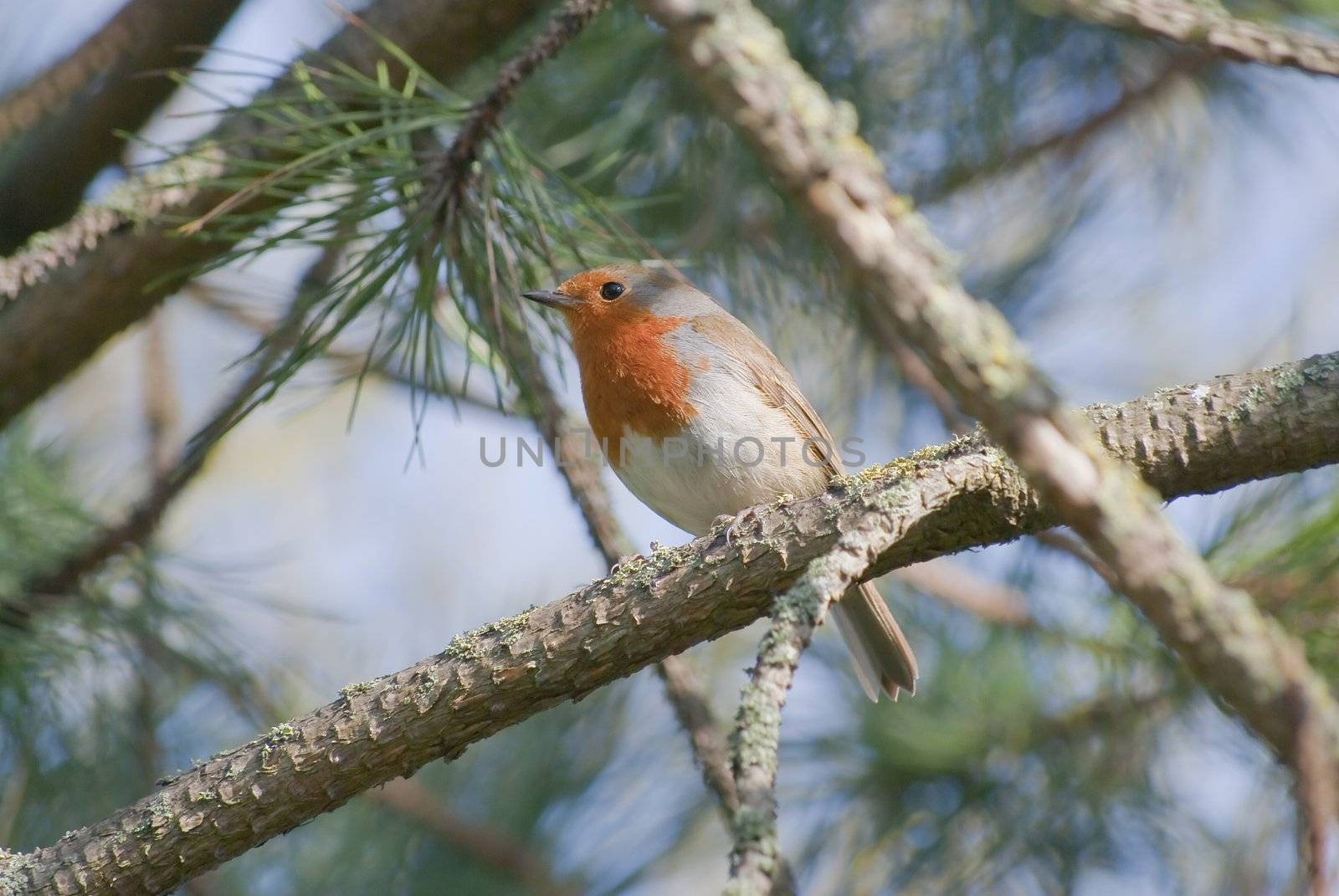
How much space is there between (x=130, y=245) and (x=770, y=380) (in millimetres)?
2291

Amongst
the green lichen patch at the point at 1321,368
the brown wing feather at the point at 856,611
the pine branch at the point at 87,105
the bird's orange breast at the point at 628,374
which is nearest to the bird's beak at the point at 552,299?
the bird's orange breast at the point at 628,374

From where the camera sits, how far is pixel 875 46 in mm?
5355

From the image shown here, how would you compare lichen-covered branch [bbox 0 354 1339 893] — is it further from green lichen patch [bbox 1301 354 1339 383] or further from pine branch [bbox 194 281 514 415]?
pine branch [bbox 194 281 514 415]

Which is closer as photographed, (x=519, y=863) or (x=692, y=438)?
(x=692, y=438)

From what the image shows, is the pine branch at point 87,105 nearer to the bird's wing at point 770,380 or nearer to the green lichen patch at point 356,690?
the bird's wing at point 770,380

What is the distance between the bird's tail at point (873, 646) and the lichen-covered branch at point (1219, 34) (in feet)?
6.88

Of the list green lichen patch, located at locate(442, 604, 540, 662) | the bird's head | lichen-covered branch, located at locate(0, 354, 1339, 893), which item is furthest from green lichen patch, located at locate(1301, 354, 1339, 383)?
the bird's head

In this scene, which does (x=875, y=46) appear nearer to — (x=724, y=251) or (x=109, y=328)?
(x=724, y=251)

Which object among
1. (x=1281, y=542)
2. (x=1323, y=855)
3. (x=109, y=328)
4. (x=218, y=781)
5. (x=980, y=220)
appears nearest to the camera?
(x=1323, y=855)

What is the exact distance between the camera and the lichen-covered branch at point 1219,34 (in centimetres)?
327

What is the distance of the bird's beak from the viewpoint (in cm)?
435

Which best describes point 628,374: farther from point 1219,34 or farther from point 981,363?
point 981,363

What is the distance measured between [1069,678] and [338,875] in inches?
123

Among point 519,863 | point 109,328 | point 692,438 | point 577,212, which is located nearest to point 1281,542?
point 692,438
